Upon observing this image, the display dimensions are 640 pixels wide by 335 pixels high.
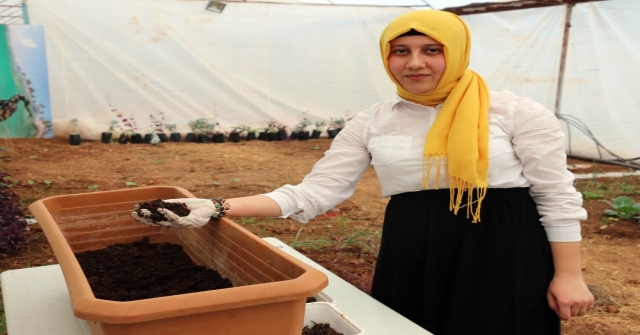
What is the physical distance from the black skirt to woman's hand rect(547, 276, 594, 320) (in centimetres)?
5

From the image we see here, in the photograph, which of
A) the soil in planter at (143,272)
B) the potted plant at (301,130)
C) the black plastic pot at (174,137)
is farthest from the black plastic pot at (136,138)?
the soil in planter at (143,272)

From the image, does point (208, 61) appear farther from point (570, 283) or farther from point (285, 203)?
point (570, 283)

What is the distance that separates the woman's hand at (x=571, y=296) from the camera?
1360mm

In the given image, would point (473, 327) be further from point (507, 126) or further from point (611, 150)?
point (611, 150)

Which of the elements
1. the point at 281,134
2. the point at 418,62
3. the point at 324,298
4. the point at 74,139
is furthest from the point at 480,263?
the point at 281,134

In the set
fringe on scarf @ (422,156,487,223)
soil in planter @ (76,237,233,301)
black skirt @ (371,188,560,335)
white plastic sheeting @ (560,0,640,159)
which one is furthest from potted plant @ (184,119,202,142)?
fringe on scarf @ (422,156,487,223)

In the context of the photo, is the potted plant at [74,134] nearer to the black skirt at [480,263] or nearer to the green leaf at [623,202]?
the green leaf at [623,202]

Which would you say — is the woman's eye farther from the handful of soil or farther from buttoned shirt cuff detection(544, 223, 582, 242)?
the handful of soil

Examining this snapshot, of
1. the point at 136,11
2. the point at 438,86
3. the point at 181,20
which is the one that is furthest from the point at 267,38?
the point at 438,86

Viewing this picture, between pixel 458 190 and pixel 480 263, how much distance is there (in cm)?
22

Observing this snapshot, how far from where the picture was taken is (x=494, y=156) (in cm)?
135

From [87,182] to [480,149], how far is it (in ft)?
14.2

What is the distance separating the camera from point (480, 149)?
1.33 m

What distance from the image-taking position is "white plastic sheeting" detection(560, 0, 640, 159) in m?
6.05
